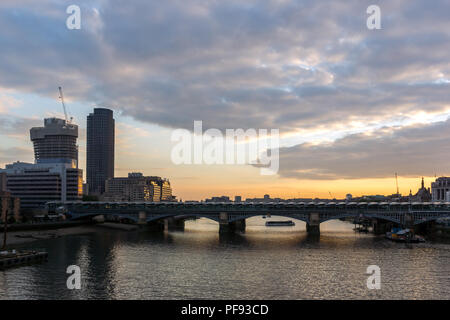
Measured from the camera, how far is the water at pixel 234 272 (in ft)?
190

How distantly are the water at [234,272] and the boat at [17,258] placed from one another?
213 cm

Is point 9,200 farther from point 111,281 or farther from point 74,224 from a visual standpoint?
point 111,281

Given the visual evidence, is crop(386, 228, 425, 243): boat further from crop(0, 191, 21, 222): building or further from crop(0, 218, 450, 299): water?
crop(0, 191, 21, 222): building

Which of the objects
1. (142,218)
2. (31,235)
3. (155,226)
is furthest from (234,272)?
(155,226)

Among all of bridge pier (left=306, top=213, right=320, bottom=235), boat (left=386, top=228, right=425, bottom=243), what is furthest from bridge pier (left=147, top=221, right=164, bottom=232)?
boat (left=386, top=228, right=425, bottom=243)

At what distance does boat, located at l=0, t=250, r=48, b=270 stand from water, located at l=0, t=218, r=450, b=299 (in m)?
2.13

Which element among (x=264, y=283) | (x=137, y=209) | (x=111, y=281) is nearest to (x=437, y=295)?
(x=264, y=283)

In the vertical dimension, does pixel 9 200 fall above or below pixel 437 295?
above

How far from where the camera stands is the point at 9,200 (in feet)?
541

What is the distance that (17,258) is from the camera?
77375 millimetres

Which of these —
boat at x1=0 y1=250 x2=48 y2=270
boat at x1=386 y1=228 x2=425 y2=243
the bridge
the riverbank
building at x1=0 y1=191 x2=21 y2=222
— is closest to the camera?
boat at x1=0 y1=250 x2=48 y2=270

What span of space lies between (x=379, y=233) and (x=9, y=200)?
474 feet

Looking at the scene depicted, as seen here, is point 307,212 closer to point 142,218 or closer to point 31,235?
point 142,218

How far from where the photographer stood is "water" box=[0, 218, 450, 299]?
5788 cm
